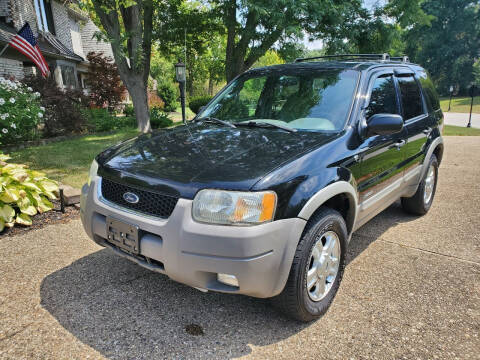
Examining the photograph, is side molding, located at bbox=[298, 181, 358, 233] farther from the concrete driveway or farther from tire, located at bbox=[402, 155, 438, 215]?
tire, located at bbox=[402, 155, 438, 215]

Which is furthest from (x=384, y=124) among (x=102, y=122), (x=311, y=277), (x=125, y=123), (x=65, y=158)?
(x=125, y=123)

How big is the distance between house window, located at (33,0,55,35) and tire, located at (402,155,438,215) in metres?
17.0

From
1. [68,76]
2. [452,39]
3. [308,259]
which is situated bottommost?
[308,259]

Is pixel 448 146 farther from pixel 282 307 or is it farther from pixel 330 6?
pixel 282 307

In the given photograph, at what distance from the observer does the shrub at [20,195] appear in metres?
3.91

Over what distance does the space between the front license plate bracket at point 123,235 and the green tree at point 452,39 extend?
2301 inches

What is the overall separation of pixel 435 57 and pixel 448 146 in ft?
175

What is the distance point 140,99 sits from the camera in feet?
36.2

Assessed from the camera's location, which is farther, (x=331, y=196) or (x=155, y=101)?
(x=155, y=101)

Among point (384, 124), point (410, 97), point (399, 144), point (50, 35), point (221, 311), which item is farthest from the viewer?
point (50, 35)

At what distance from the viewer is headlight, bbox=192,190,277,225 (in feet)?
6.75

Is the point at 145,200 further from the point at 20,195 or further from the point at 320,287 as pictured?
the point at 20,195

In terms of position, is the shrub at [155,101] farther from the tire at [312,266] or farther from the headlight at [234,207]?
the headlight at [234,207]

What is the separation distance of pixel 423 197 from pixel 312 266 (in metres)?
2.74
